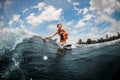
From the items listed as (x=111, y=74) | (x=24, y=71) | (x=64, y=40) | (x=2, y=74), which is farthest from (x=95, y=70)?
(x=64, y=40)

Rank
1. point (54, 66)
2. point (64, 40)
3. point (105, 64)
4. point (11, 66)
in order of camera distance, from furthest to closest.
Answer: point (64, 40)
point (11, 66)
point (54, 66)
point (105, 64)

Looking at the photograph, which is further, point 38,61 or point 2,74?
point 38,61

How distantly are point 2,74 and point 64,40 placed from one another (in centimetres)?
319

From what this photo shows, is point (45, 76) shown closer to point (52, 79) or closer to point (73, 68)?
point (52, 79)

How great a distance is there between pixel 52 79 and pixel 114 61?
3.01ft

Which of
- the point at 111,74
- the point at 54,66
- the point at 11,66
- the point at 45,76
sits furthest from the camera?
the point at 11,66

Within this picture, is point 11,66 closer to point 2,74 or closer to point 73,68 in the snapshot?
point 2,74

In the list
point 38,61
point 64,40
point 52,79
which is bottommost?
point 52,79

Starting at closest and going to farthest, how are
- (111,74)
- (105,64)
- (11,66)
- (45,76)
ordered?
(111,74) → (45,76) → (105,64) → (11,66)

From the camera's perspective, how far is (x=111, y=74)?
2.02 m

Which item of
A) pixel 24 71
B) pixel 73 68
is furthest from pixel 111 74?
pixel 24 71

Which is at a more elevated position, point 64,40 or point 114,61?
point 64,40

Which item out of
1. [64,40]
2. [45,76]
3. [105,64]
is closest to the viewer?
[45,76]

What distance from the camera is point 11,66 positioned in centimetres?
274
